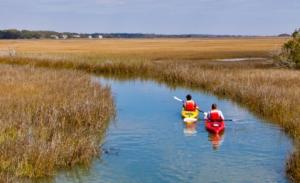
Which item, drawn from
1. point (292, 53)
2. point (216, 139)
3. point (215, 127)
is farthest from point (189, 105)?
point (292, 53)

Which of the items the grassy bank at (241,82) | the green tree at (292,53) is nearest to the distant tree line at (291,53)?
the green tree at (292,53)

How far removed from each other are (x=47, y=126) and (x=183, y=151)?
4.48 m

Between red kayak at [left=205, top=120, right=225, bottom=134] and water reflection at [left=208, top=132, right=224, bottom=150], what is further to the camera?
red kayak at [left=205, top=120, right=225, bottom=134]

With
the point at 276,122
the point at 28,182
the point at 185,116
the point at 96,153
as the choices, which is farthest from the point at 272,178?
the point at 185,116

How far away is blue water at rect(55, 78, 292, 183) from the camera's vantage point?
47.9ft

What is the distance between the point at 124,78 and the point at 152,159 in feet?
92.2

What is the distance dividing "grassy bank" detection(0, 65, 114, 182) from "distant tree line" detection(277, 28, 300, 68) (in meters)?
22.1

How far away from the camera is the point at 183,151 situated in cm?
1784

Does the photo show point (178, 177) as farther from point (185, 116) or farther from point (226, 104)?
point (226, 104)

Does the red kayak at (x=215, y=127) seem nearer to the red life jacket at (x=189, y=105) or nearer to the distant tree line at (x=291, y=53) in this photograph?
the red life jacket at (x=189, y=105)

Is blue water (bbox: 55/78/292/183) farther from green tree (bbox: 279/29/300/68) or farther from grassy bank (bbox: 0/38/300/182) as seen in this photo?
green tree (bbox: 279/29/300/68)

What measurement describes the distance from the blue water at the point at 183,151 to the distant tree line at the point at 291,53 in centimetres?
1838

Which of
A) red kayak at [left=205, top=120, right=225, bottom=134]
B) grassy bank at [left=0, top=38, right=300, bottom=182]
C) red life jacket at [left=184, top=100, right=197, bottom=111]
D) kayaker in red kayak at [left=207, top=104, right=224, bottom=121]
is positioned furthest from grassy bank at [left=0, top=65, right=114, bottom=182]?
grassy bank at [left=0, top=38, right=300, bottom=182]

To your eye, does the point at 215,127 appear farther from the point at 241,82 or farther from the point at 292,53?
the point at 292,53
